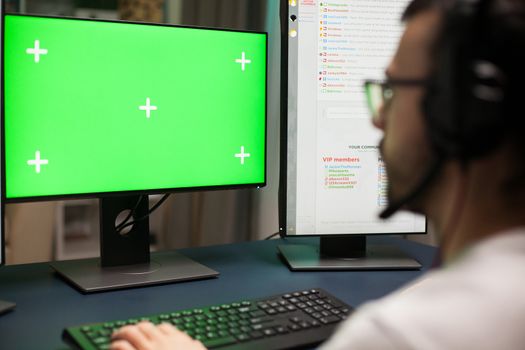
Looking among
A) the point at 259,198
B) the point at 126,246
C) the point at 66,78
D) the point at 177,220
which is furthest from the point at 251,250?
the point at 177,220

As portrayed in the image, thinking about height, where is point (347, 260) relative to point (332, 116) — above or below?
below

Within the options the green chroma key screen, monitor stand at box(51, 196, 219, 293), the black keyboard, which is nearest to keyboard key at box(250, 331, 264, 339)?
the black keyboard

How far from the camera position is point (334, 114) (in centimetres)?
138

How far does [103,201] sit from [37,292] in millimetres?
214

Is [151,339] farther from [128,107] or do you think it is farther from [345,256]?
[345,256]

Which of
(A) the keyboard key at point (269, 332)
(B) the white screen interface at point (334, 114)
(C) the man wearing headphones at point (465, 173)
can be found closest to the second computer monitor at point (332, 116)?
(B) the white screen interface at point (334, 114)

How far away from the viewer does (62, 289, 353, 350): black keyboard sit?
3.04ft

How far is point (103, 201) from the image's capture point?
128 cm

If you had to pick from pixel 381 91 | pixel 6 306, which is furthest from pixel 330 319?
pixel 6 306

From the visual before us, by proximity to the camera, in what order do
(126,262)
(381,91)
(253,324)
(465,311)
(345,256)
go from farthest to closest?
1. (345,256)
2. (126,262)
3. (253,324)
4. (381,91)
5. (465,311)

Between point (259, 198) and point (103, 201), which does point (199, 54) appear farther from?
point (259, 198)

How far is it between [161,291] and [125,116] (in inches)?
13.2

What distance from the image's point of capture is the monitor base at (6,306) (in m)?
1.06

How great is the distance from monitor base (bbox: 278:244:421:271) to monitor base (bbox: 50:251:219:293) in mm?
195
